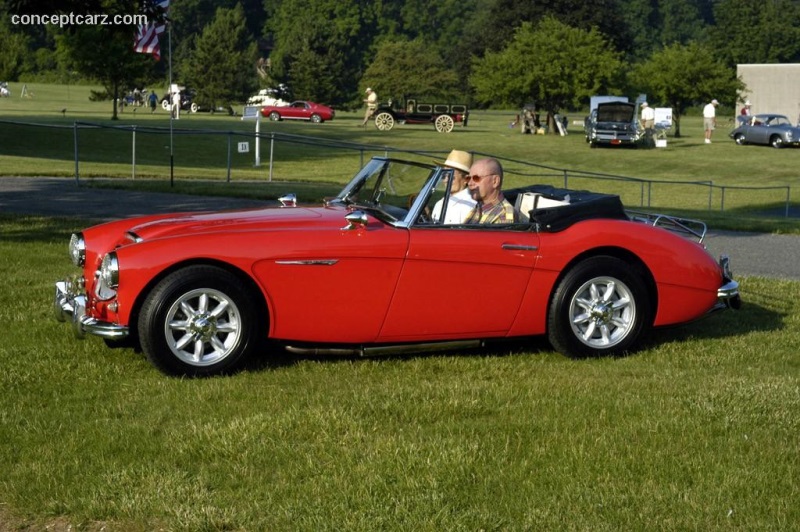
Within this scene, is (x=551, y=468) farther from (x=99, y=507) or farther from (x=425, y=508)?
(x=99, y=507)

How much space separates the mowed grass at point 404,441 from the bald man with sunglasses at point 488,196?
890 millimetres

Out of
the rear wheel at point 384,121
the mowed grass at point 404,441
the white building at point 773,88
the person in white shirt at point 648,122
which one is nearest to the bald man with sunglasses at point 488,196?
the mowed grass at point 404,441

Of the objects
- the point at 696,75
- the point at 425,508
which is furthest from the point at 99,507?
the point at 696,75

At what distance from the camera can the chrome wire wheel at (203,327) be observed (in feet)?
21.4

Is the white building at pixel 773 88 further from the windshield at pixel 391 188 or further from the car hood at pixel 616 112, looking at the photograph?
the windshield at pixel 391 188

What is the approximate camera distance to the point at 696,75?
64.6 m

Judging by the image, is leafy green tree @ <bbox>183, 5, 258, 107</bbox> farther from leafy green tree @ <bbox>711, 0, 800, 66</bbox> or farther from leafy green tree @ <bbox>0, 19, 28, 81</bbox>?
leafy green tree @ <bbox>711, 0, 800, 66</bbox>

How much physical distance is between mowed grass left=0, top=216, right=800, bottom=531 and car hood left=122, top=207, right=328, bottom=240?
0.81 meters

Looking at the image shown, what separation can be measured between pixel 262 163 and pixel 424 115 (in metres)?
25.9

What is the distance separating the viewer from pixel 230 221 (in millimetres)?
7000

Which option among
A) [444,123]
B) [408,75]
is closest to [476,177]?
[444,123]

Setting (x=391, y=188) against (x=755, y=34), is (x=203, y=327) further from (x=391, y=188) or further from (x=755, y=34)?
(x=755, y=34)

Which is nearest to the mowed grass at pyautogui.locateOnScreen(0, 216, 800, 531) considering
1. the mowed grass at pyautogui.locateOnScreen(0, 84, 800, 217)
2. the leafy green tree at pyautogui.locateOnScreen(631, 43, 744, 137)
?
the mowed grass at pyautogui.locateOnScreen(0, 84, 800, 217)

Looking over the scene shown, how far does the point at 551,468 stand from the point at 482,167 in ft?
10.4
